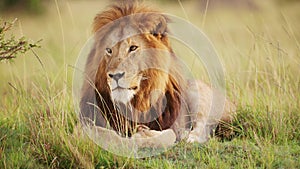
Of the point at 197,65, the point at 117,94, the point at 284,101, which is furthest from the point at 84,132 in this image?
the point at 197,65

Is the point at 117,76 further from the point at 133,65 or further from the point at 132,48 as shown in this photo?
the point at 132,48

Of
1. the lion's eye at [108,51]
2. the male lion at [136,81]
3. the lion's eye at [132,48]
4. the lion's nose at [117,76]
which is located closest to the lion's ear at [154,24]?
the male lion at [136,81]

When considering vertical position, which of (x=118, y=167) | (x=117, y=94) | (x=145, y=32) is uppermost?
(x=145, y=32)

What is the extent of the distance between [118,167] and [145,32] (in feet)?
3.33

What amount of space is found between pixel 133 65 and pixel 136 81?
11 centimetres

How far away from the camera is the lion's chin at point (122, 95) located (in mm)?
4035

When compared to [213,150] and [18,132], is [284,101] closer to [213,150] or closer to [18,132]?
[213,150]

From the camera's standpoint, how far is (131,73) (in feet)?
13.2

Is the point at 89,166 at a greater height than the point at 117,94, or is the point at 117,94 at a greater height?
the point at 117,94

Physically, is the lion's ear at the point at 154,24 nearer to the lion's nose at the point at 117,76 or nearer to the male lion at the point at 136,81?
the male lion at the point at 136,81

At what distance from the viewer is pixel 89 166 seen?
3748mm

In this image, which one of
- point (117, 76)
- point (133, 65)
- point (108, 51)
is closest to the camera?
point (117, 76)

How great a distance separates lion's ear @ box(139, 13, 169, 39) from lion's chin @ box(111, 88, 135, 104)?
476mm

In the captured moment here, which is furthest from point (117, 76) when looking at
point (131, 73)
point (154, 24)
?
point (154, 24)
